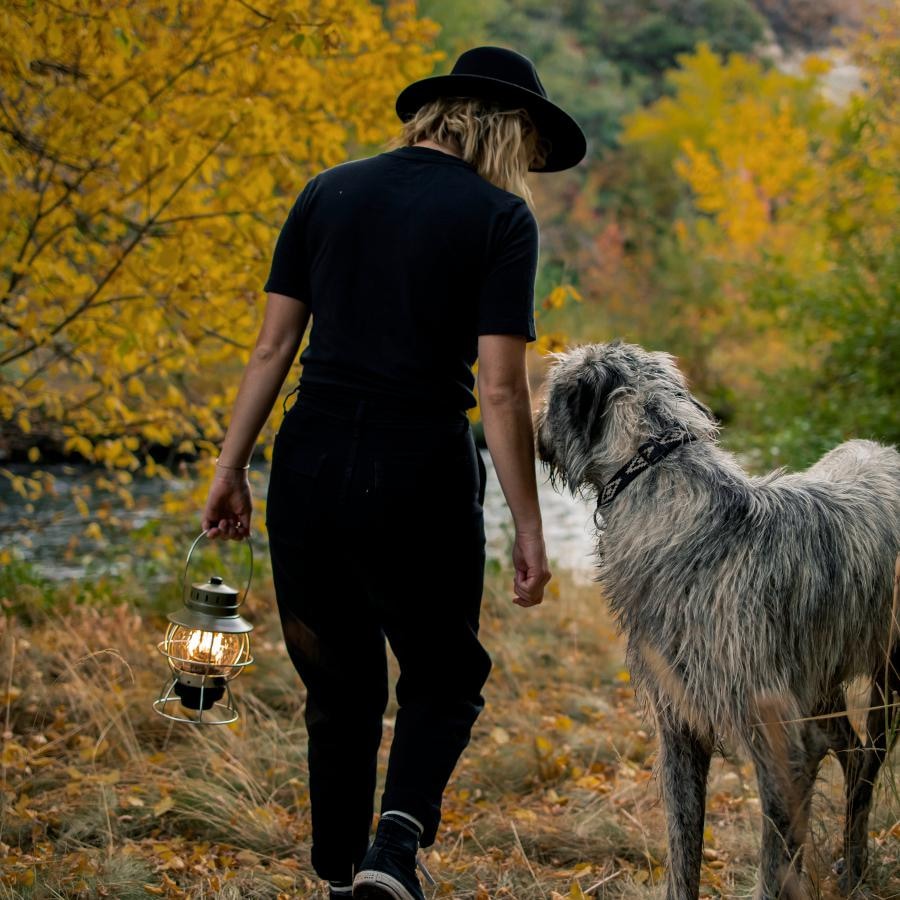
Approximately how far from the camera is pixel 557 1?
1581 inches

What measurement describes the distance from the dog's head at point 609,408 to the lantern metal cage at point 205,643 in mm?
879

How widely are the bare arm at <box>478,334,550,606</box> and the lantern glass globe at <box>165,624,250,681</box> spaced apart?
827 mm

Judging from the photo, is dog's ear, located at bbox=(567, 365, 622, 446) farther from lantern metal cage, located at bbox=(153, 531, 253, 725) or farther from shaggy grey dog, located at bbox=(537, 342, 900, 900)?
lantern metal cage, located at bbox=(153, 531, 253, 725)

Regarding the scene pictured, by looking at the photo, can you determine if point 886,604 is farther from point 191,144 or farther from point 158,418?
point 158,418

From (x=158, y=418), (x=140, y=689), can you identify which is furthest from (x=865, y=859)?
(x=158, y=418)

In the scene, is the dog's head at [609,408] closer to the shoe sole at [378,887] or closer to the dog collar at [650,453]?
the dog collar at [650,453]

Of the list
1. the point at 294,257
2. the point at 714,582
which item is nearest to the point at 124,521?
the point at 294,257

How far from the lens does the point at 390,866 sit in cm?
239

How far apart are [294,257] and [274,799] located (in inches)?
84.5

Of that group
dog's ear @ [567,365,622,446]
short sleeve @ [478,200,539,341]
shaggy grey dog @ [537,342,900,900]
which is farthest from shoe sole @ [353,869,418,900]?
short sleeve @ [478,200,539,341]

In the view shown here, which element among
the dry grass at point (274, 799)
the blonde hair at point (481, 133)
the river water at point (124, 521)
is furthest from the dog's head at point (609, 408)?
the river water at point (124, 521)

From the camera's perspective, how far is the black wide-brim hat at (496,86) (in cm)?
248

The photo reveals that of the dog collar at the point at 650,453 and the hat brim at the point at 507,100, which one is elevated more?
the hat brim at the point at 507,100

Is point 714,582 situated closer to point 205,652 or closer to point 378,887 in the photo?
point 378,887
